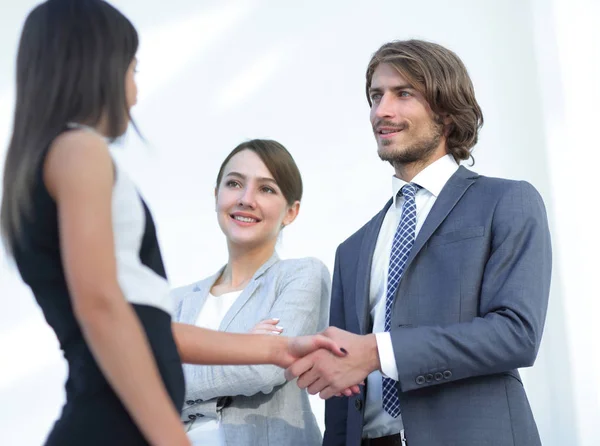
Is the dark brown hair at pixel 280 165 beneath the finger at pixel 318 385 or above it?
above

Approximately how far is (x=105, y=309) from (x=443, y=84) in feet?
4.71

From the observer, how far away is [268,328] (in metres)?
2.11

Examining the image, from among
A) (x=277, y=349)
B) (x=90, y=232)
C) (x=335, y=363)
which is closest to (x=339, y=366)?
(x=335, y=363)

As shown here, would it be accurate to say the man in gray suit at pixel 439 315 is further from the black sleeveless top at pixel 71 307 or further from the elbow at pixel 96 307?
the elbow at pixel 96 307

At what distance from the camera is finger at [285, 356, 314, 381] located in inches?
71.8

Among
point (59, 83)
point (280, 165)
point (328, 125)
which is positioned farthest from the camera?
point (328, 125)

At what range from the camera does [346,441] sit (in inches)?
80.2

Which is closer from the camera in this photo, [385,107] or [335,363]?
[335,363]

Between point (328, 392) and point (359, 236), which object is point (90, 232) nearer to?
point (328, 392)

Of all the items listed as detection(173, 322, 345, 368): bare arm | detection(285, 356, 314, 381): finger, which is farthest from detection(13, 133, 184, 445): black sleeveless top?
detection(285, 356, 314, 381): finger

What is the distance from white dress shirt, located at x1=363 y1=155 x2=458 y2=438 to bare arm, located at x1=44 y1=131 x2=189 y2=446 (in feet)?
2.77

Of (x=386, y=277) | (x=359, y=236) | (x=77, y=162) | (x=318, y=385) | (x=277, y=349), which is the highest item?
(x=77, y=162)

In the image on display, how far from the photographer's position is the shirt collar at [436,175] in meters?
2.12

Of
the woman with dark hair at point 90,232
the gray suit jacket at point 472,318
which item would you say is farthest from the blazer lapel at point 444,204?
the woman with dark hair at point 90,232
